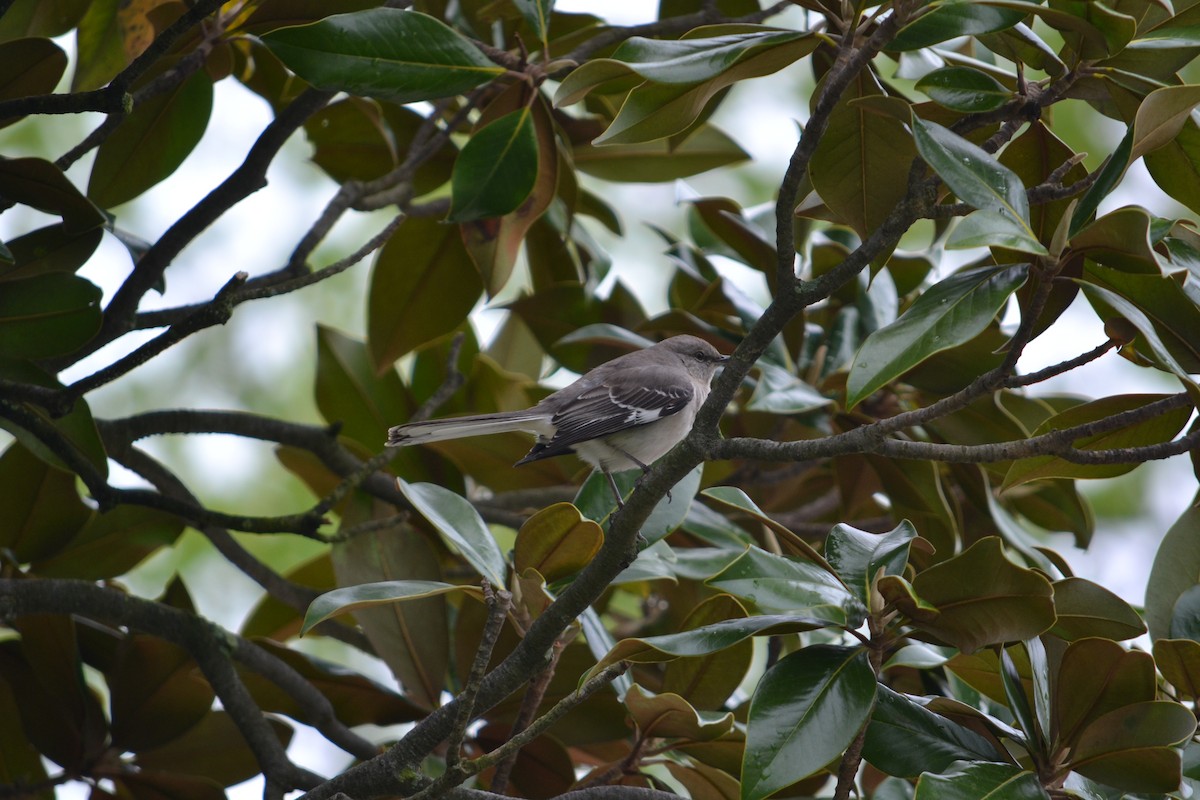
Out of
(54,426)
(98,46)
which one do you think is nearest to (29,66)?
(98,46)

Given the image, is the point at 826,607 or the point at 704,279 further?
the point at 704,279

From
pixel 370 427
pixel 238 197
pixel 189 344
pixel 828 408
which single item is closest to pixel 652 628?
pixel 828 408

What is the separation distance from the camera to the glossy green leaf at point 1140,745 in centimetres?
154

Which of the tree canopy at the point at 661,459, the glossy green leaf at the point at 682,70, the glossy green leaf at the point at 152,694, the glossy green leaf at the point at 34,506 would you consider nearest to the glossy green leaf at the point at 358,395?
the tree canopy at the point at 661,459

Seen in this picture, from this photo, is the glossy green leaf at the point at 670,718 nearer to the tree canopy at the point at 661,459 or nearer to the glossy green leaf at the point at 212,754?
the tree canopy at the point at 661,459

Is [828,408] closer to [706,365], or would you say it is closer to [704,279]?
[704,279]

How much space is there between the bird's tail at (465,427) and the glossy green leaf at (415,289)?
35 centimetres

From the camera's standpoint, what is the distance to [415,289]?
3.12m

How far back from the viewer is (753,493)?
10.4 feet

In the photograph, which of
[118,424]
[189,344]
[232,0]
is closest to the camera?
[232,0]

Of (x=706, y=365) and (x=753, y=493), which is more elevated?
(x=706, y=365)

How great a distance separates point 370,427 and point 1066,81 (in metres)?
2.27

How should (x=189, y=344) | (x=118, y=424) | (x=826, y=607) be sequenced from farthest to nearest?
(x=189, y=344) < (x=118, y=424) < (x=826, y=607)

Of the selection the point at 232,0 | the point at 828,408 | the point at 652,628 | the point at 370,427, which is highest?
the point at 232,0
